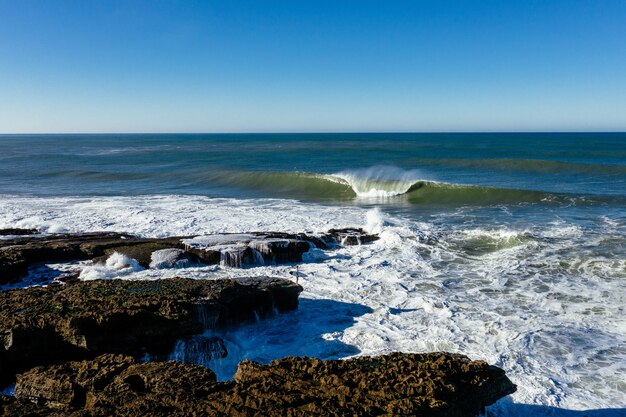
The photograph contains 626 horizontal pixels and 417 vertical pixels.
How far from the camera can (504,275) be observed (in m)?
10.0

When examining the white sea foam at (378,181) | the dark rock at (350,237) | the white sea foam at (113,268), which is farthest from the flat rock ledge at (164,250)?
the white sea foam at (378,181)

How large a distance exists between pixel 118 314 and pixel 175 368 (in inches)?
76.8

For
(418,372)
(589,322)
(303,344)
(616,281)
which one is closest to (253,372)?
(418,372)

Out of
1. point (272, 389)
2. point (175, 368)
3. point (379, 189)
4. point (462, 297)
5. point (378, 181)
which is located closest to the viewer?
point (272, 389)

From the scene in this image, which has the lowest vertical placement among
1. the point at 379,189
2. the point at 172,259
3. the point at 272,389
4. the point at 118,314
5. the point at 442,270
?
the point at 379,189

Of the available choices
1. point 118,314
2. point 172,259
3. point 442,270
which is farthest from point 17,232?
point 442,270

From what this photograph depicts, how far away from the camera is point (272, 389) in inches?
159

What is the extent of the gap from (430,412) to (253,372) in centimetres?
164

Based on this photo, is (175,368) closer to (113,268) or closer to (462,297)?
(462,297)

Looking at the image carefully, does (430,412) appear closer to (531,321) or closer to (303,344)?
(303,344)

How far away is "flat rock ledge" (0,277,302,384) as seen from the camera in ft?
18.4

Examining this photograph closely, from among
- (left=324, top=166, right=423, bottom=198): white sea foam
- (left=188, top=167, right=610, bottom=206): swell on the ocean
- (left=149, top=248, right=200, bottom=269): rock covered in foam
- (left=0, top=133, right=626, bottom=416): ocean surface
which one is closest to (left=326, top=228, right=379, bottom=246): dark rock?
(left=0, top=133, right=626, bottom=416): ocean surface

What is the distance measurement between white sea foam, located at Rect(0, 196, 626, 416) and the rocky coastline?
708 millimetres

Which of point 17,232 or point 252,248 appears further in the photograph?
point 17,232
